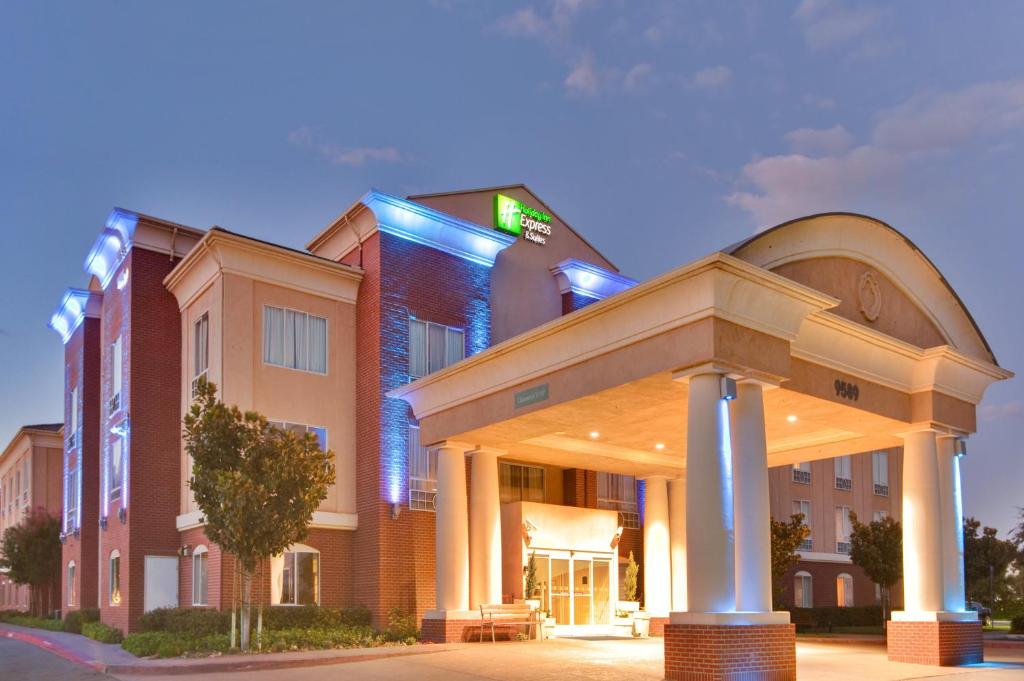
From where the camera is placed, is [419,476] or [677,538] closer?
[419,476]

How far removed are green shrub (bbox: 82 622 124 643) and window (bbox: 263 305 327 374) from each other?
8222 mm

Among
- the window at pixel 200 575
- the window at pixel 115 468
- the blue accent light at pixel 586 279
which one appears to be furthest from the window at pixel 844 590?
the window at pixel 115 468

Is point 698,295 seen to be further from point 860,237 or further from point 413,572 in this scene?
point 413,572

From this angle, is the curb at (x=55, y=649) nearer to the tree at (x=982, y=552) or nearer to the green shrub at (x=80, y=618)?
the green shrub at (x=80, y=618)

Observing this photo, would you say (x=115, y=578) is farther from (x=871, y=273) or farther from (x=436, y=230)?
(x=871, y=273)

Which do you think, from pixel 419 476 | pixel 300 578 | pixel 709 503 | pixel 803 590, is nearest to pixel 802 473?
pixel 803 590

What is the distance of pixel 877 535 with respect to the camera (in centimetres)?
3956

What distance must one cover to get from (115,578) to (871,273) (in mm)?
22216

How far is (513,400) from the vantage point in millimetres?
20953

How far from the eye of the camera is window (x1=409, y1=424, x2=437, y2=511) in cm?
2739

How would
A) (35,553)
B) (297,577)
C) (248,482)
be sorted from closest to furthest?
(248,482) < (297,577) < (35,553)

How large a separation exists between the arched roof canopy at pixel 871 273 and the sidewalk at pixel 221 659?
10639mm

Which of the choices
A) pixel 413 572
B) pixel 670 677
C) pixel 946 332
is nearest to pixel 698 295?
pixel 670 677

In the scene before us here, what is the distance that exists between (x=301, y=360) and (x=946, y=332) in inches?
626
